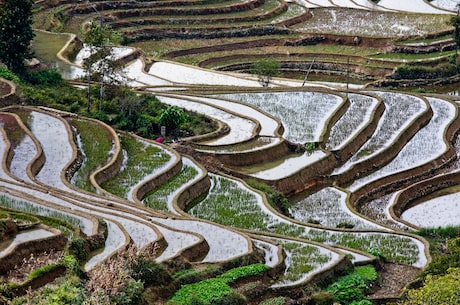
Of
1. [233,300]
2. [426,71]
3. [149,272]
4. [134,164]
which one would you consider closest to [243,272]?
[233,300]

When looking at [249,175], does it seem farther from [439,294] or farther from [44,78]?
[439,294]

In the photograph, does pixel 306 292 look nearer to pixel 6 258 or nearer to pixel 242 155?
pixel 6 258

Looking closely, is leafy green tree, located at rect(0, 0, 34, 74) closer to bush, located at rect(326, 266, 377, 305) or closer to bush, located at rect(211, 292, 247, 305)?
bush, located at rect(326, 266, 377, 305)

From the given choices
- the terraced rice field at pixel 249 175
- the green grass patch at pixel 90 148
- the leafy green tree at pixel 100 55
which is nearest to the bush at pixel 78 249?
the terraced rice field at pixel 249 175

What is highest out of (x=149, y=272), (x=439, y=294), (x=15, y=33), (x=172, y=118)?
(x=439, y=294)

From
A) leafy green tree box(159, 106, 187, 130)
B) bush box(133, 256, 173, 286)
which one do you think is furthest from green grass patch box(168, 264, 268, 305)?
leafy green tree box(159, 106, 187, 130)
